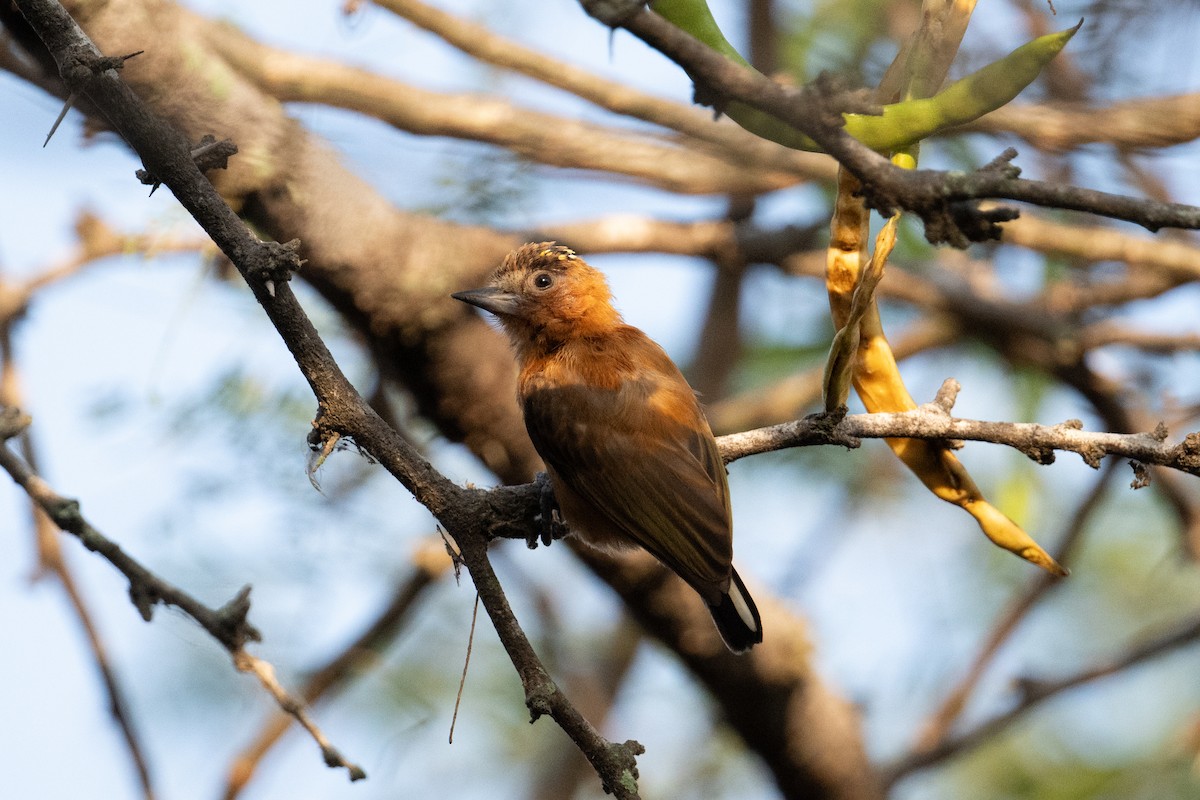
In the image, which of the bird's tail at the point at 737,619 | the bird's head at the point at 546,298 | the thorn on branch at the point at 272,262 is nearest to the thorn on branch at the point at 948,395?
the bird's tail at the point at 737,619

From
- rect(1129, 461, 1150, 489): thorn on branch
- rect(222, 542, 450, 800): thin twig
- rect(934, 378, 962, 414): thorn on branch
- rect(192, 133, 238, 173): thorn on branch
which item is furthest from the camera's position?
rect(222, 542, 450, 800): thin twig

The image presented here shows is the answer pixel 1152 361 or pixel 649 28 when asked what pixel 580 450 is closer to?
pixel 649 28

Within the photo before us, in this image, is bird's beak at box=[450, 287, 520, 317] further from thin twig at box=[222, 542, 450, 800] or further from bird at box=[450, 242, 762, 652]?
thin twig at box=[222, 542, 450, 800]

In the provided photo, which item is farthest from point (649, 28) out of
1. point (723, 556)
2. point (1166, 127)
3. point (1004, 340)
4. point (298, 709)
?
point (1004, 340)

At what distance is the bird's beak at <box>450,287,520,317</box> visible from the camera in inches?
147

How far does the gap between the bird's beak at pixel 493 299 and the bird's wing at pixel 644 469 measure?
0.38 metres

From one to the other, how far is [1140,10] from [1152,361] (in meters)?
2.04

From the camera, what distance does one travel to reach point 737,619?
334cm

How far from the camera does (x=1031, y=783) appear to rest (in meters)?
6.00

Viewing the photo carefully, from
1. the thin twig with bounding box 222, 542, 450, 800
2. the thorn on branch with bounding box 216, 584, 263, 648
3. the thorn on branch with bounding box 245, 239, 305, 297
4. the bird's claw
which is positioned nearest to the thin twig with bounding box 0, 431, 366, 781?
the thorn on branch with bounding box 216, 584, 263, 648

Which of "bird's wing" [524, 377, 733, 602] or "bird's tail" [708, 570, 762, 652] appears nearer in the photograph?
"bird's wing" [524, 377, 733, 602]

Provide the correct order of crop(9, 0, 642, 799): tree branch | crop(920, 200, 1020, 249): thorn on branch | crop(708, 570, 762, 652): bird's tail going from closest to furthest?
1. crop(920, 200, 1020, 249): thorn on branch
2. crop(9, 0, 642, 799): tree branch
3. crop(708, 570, 762, 652): bird's tail

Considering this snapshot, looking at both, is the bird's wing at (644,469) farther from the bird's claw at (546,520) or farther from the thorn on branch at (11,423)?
the thorn on branch at (11,423)

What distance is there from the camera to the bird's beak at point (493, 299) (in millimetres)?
3723
